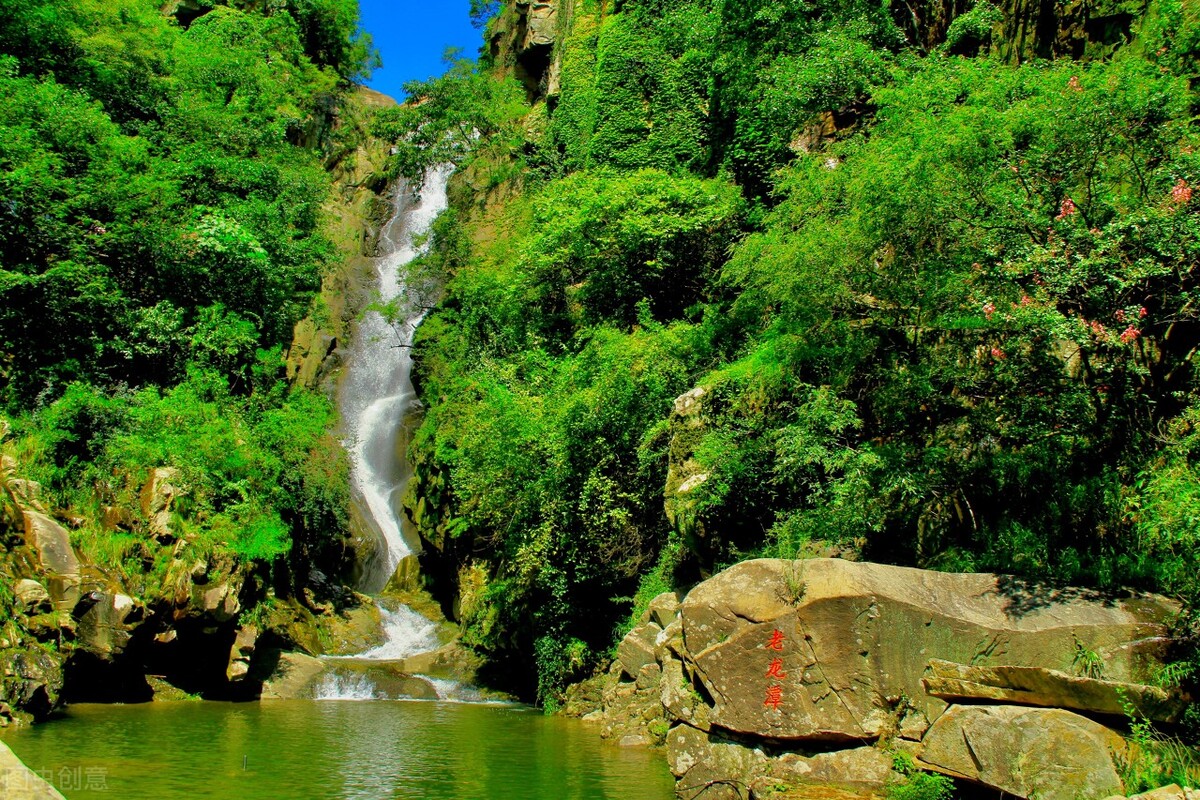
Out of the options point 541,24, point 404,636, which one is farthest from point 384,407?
point 541,24

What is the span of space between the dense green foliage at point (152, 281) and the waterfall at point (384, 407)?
3.81 meters

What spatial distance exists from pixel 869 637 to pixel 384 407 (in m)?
28.5

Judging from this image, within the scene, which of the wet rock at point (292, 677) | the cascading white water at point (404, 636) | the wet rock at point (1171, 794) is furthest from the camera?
the cascading white water at point (404, 636)

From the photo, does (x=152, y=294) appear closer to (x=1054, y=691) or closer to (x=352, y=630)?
(x=352, y=630)

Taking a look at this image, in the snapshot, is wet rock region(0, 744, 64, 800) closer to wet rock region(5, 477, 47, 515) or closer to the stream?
the stream

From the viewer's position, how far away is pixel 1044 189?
943 centimetres

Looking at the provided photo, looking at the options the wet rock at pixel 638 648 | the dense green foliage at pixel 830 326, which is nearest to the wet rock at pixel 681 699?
the dense green foliage at pixel 830 326

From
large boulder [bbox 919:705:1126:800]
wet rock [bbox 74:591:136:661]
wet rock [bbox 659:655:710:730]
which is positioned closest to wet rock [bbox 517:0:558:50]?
wet rock [bbox 74:591:136:661]

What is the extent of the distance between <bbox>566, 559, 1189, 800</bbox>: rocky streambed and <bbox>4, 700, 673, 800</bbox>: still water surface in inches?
69.1

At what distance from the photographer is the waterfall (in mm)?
29609

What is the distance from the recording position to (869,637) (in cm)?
820

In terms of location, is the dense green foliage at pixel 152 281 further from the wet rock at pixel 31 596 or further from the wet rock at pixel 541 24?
the wet rock at pixel 541 24

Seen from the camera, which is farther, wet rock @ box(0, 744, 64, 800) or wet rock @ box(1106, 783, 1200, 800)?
wet rock @ box(1106, 783, 1200, 800)

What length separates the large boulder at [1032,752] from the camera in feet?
22.0
